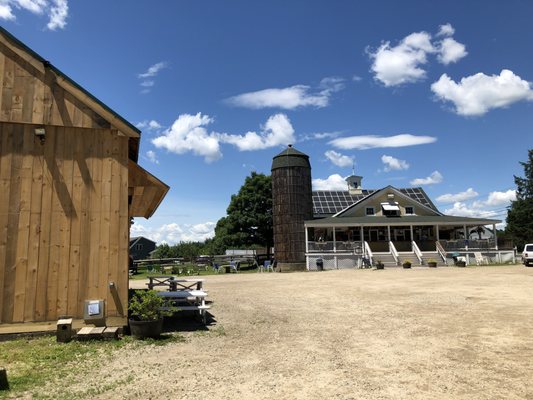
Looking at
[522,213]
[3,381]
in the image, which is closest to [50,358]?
[3,381]

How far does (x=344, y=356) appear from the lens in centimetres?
682

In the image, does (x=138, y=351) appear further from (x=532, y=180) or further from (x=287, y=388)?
(x=532, y=180)

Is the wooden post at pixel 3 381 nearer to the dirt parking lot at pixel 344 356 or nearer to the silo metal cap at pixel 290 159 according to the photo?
the dirt parking lot at pixel 344 356

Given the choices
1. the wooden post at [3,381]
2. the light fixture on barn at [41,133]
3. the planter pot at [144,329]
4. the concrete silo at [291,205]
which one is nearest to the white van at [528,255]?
the concrete silo at [291,205]

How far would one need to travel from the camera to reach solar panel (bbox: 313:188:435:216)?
43.2 m

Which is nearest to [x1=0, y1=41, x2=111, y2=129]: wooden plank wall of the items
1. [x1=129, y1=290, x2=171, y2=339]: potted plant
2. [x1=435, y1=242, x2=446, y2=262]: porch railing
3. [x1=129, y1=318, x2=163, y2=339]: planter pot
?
[x1=129, y1=290, x2=171, y2=339]: potted plant

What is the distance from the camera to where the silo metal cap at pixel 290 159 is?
37.9 m

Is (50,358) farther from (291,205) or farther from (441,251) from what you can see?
(441,251)

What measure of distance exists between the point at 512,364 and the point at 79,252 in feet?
26.2

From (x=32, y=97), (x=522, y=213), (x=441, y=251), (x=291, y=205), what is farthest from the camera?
(x=522, y=213)

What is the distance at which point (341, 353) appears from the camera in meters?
7.01

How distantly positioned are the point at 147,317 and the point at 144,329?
0.25 meters

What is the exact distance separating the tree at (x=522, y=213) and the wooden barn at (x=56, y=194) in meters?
67.4

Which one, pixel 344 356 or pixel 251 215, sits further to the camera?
pixel 251 215
